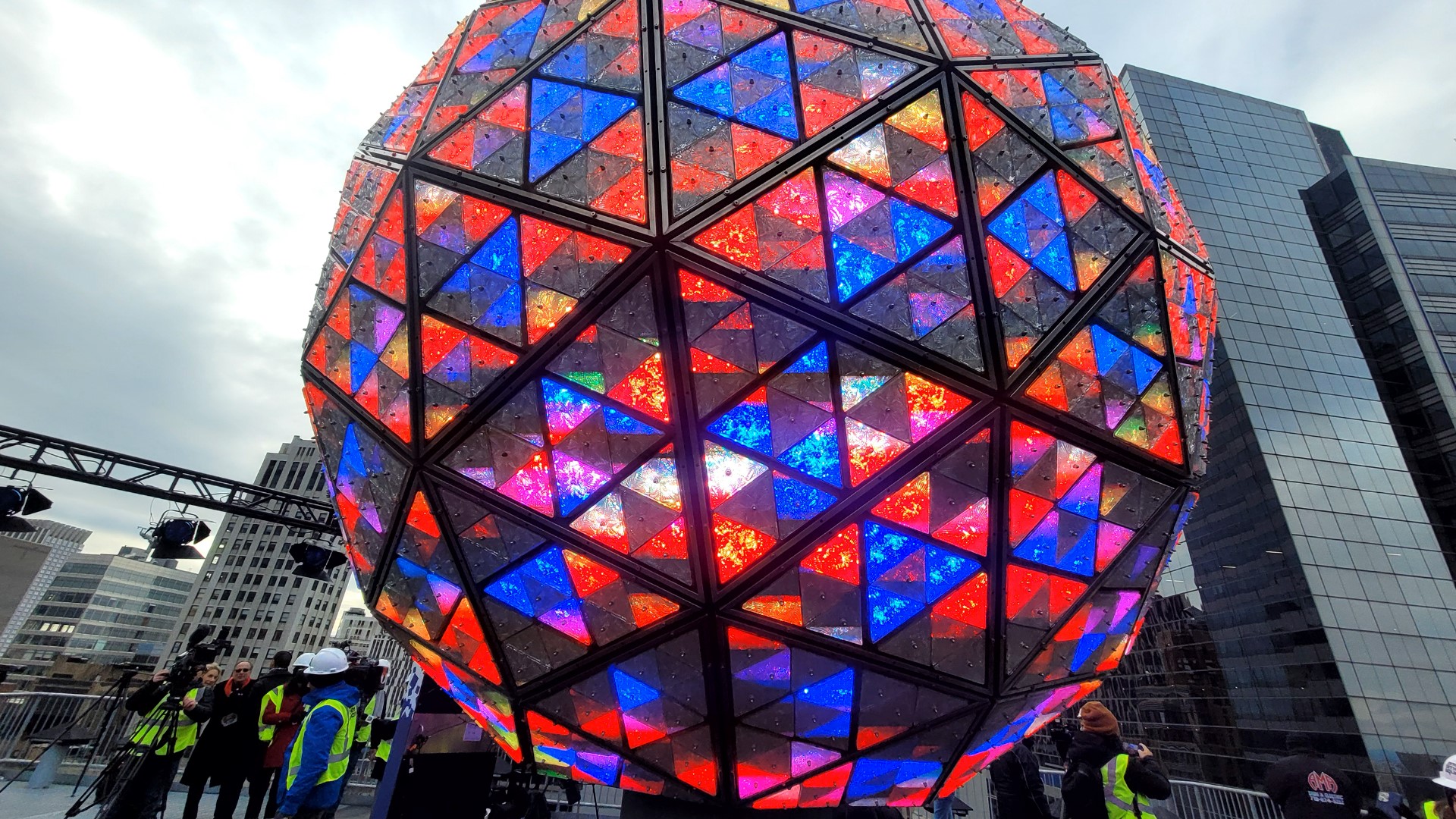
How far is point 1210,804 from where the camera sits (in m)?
11.6

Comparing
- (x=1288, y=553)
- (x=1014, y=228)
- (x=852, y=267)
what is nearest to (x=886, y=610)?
(x=852, y=267)

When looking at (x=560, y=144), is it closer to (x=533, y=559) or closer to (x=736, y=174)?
(x=736, y=174)

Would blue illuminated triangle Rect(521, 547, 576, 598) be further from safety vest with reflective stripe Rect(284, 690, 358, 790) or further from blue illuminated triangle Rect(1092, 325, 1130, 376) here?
blue illuminated triangle Rect(1092, 325, 1130, 376)

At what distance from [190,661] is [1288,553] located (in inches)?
1991

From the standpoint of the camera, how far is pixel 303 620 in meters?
103

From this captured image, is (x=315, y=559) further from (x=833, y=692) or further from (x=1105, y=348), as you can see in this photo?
(x=1105, y=348)

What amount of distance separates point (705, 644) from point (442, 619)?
7.20 feet

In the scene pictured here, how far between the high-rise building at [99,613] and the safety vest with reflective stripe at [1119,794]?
142395 millimetres

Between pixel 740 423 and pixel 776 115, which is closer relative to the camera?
pixel 740 423

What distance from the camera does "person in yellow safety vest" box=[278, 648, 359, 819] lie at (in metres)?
5.18

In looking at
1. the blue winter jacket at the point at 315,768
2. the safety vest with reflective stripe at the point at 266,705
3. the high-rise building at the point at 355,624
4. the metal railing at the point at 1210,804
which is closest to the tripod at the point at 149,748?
the safety vest with reflective stripe at the point at 266,705

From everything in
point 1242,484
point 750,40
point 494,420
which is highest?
point 1242,484

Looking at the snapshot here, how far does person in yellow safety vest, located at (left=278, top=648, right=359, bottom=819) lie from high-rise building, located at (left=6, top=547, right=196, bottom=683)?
5442 inches

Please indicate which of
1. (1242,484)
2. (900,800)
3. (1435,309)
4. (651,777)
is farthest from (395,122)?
(1435,309)
